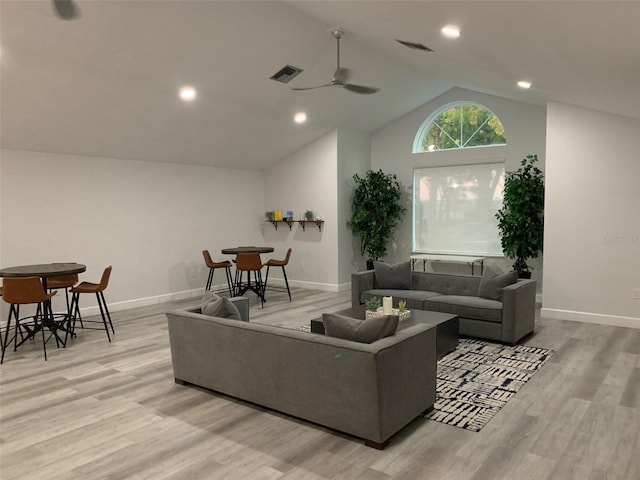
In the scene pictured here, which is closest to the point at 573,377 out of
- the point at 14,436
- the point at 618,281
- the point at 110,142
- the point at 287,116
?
the point at 618,281

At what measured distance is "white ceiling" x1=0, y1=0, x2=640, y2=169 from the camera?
10.6 feet

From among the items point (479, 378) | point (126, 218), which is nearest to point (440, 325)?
point (479, 378)

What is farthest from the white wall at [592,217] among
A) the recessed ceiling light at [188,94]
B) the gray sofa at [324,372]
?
the recessed ceiling light at [188,94]

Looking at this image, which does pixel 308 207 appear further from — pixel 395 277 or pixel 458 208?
pixel 395 277

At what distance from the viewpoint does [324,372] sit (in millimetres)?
2955

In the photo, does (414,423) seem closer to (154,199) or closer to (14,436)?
(14,436)

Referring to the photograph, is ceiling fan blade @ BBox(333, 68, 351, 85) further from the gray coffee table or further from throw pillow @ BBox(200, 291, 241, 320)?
throw pillow @ BBox(200, 291, 241, 320)

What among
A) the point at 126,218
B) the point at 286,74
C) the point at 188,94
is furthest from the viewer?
the point at 126,218

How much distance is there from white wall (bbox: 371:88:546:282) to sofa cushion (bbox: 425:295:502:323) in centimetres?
261

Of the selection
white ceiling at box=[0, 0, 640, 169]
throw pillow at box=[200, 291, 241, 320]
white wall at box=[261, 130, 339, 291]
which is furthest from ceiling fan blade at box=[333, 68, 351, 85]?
throw pillow at box=[200, 291, 241, 320]

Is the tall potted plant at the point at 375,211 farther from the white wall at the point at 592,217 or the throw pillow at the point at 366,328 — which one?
the throw pillow at the point at 366,328

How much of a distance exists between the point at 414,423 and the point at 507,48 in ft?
9.60

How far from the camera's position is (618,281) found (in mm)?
5598

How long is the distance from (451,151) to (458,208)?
1001mm
